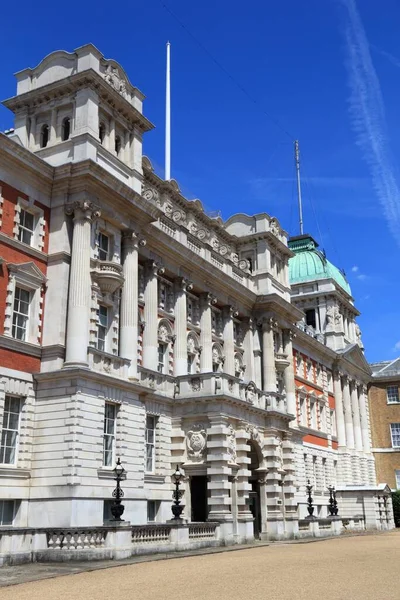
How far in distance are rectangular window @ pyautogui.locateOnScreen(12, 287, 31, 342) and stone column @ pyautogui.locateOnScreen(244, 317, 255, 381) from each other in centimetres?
2054

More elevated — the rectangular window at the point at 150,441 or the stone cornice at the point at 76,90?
the stone cornice at the point at 76,90

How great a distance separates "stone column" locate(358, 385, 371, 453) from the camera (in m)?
71.0

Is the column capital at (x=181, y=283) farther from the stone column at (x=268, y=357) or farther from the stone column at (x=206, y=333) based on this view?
the stone column at (x=268, y=357)

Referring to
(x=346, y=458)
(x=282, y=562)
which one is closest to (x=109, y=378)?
(x=282, y=562)

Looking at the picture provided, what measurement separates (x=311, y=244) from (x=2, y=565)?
60.0 m

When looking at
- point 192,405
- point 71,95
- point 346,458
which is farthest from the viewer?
point 346,458

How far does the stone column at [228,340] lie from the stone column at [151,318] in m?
8.71

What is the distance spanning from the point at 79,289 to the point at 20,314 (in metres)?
2.68

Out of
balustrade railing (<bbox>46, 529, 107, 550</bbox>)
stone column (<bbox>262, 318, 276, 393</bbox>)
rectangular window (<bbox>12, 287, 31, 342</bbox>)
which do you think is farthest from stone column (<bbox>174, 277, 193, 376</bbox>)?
balustrade railing (<bbox>46, 529, 107, 550</bbox>)

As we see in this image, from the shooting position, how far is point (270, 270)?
49406mm

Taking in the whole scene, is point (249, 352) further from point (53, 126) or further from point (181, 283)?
point (53, 126)

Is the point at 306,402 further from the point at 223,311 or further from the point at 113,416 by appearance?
the point at 113,416

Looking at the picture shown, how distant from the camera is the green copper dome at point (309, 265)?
72.1 metres

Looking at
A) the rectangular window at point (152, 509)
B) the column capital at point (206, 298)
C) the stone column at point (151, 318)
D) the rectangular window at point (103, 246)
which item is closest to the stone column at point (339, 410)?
the column capital at point (206, 298)
